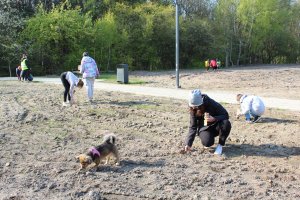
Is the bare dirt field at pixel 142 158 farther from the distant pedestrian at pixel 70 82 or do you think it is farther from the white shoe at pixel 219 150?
the distant pedestrian at pixel 70 82

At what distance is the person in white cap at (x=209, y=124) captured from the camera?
7.40 meters

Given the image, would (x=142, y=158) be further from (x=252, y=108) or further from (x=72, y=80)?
(x=72, y=80)

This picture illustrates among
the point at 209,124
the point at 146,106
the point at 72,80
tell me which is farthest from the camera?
the point at 146,106

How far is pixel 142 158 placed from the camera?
23.9 feet

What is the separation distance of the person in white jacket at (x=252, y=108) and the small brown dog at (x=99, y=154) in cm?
457

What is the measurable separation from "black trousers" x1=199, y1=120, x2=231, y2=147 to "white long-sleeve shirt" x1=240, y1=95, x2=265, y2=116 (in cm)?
273

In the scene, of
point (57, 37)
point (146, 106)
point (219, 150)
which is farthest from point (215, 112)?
point (57, 37)

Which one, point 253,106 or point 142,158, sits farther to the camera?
point 253,106

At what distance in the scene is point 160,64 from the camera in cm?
4172

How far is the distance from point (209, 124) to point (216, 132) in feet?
0.72

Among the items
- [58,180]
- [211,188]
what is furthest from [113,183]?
[211,188]

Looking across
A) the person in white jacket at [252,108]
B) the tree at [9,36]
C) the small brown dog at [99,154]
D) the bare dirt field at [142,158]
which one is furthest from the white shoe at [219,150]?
the tree at [9,36]

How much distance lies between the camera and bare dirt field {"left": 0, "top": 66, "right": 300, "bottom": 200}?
18.9 feet

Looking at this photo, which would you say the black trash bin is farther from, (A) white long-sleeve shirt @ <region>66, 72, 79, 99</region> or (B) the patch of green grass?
(A) white long-sleeve shirt @ <region>66, 72, 79, 99</region>
